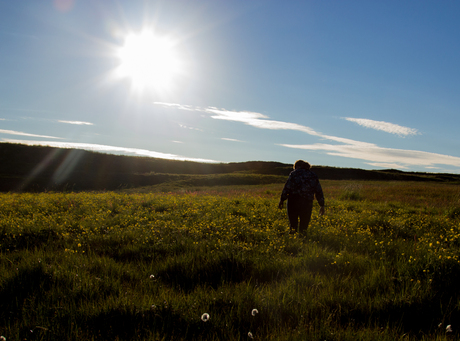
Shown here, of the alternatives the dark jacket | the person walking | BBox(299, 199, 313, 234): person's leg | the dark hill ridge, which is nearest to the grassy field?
BBox(299, 199, 313, 234): person's leg

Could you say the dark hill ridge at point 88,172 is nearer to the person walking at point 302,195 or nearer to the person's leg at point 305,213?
the person walking at point 302,195

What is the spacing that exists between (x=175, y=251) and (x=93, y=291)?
1.96m

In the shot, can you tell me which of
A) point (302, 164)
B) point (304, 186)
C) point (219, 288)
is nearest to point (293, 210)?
point (304, 186)

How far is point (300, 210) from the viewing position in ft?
22.4

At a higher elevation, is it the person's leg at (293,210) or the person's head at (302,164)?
the person's head at (302,164)

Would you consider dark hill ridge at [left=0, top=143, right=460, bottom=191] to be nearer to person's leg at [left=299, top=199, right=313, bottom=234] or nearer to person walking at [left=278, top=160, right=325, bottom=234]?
person walking at [left=278, top=160, right=325, bottom=234]

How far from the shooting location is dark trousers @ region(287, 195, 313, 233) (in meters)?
6.79

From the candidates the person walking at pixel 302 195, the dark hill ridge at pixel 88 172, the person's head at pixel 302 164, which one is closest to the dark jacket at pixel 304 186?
the person walking at pixel 302 195

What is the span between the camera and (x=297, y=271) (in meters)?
4.38

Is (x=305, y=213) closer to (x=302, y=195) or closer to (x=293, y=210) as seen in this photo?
(x=293, y=210)

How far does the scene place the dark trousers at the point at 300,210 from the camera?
22.3 ft

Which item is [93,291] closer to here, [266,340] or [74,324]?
[74,324]

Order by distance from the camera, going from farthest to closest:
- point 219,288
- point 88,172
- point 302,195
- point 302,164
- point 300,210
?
point 88,172
point 302,164
point 300,210
point 302,195
point 219,288

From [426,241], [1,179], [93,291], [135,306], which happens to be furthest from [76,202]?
[1,179]
